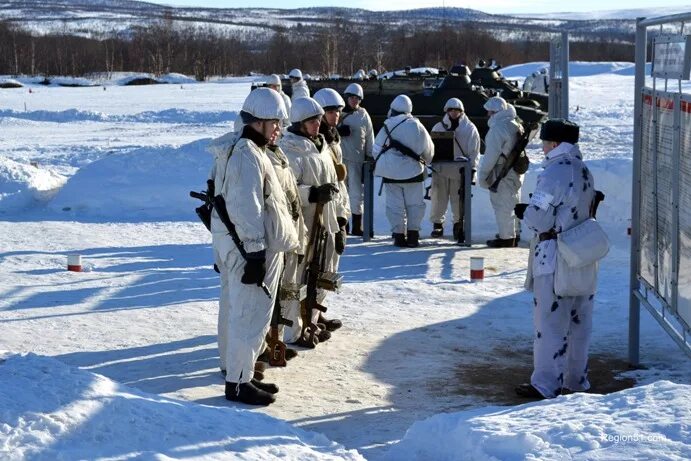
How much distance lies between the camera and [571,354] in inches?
299

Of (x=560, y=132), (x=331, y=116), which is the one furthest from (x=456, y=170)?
(x=560, y=132)

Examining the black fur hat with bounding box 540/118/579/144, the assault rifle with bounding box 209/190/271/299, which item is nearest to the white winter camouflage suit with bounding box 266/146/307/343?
the assault rifle with bounding box 209/190/271/299

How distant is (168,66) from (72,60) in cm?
656

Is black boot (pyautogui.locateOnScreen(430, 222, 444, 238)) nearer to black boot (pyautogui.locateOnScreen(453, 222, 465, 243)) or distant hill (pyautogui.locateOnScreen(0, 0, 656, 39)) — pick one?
black boot (pyautogui.locateOnScreen(453, 222, 465, 243))

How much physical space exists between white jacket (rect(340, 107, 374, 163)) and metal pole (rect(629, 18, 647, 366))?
657 cm

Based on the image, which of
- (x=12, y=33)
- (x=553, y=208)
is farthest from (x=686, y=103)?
(x=12, y=33)

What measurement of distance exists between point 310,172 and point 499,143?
493 centimetres

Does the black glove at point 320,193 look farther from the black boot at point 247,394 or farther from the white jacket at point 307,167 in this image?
the black boot at point 247,394

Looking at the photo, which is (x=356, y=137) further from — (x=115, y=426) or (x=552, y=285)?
(x=115, y=426)

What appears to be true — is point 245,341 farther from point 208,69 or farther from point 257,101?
point 208,69

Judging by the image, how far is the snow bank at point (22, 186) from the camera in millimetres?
15930

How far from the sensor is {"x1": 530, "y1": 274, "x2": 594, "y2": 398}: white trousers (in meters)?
7.36

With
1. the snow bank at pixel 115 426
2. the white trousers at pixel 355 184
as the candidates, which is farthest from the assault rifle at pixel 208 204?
the white trousers at pixel 355 184

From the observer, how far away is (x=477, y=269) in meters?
11.3
